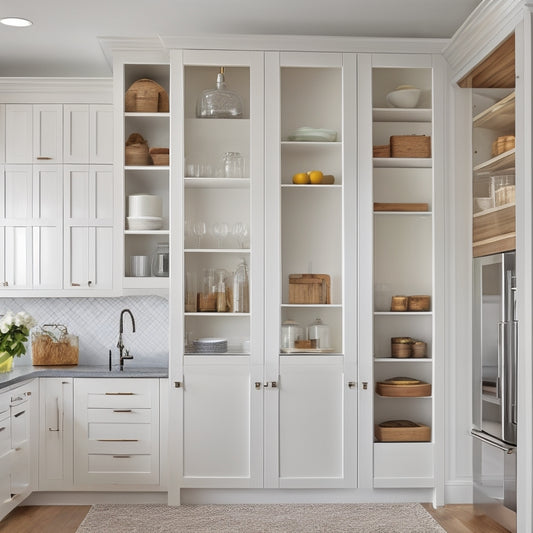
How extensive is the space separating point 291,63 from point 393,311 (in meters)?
1.58

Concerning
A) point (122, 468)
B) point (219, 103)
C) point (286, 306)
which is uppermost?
point (219, 103)

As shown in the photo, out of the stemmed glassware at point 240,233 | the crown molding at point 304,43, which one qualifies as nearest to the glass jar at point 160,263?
the stemmed glassware at point 240,233

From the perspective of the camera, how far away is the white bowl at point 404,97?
454 cm

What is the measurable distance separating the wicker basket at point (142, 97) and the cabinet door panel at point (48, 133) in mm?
592

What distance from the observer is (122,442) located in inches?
178

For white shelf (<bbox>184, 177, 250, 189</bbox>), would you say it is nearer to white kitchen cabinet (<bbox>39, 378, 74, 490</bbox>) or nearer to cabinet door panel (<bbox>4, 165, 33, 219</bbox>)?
cabinet door panel (<bbox>4, 165, 33, 219</bbox>)

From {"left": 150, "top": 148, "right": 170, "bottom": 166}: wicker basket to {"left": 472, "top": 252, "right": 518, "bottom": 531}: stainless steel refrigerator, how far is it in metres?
1.94

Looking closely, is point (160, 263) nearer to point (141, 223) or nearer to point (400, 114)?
point (141, 223)

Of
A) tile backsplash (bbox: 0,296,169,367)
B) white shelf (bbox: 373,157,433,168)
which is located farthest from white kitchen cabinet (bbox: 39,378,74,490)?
white shelf (bbox: 373,157,433,168)

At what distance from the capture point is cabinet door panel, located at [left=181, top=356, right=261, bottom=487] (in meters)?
4.44

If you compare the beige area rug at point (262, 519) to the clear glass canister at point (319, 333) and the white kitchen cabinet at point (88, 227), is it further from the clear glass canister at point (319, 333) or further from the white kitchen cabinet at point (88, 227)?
the white kitchen cabinet at point (88, 227)

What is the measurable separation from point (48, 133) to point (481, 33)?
2.73m

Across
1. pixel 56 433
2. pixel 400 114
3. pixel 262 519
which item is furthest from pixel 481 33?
pixel 56 433

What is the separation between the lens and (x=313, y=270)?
181 inches
